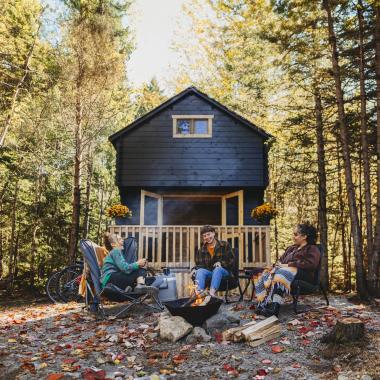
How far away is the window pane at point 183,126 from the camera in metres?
13.0

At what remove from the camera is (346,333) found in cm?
424

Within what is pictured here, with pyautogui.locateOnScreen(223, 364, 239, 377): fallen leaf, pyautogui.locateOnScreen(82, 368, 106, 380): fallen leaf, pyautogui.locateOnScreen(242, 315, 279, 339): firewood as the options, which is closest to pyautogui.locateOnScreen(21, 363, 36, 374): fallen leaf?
pyautogui.locateOnScreen(82, 368, 106, 380): fallen leaf

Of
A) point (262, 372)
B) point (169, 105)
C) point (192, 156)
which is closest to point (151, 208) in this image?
point (192, 156)

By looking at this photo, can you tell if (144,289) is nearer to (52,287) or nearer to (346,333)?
(346,333)

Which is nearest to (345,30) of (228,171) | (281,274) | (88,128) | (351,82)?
(351,82)

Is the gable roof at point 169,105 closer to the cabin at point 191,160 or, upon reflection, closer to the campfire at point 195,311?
the cabin at point 191,160

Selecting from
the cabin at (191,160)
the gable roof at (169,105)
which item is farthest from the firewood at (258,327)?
the gable roof at (169,105)

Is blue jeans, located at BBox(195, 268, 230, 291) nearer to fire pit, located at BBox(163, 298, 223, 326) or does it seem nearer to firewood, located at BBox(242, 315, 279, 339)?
fire pit, located at BBox(163, 298, 223, 326)

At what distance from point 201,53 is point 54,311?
1676 cm

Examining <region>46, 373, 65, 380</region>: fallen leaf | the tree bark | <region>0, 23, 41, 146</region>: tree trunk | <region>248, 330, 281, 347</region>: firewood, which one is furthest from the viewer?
<region>0, 23, 41, 146</region>: tree trunk

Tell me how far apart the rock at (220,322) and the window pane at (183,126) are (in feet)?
27.7

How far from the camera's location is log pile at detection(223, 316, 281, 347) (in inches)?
179

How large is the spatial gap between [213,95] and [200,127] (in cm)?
752

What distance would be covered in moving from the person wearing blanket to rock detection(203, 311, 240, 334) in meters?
0.57
